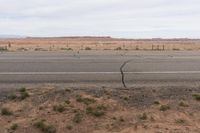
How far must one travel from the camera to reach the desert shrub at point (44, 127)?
30.2ft

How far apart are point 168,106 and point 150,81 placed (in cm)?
283

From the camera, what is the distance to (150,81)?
42.5ft

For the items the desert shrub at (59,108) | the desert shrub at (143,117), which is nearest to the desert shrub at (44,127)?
the desert shrub at (59,108)

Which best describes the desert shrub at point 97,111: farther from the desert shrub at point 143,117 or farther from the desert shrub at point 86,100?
the desert shrub at point 143,117

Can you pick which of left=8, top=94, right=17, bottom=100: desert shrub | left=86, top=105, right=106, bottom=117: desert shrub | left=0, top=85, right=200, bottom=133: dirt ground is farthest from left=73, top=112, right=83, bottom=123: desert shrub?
left=8, top=94, right=17, bottom=100: desert shrub

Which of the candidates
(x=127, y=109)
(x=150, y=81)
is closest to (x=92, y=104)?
(x=127, y=109)

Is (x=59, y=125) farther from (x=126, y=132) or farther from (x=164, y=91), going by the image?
(x=164, y=91)

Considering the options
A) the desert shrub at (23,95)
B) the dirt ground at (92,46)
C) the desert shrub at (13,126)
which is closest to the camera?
the desert shrub at (13,126)

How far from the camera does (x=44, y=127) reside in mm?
9266

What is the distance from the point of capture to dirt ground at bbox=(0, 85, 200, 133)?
30.7ft

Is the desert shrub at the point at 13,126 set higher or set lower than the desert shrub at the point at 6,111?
lower

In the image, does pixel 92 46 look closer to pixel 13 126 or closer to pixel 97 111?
pixel 97 111

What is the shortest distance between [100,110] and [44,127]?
1.40 m

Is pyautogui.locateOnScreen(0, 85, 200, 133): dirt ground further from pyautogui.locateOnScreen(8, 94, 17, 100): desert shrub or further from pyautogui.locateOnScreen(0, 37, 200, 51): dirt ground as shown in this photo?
pyautogui.locateOnScreen(0, 37, 200, 51): dirt ground
